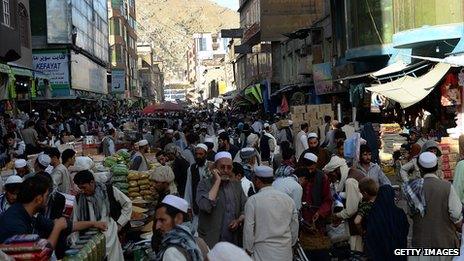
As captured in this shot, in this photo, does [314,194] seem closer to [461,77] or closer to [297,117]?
[461,77]

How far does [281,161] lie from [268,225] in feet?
18.2

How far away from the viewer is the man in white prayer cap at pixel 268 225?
6152 mm

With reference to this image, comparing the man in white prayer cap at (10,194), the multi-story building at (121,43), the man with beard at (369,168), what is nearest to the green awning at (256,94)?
the man with beard at (369,168)

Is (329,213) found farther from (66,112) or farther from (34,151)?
(66,112)

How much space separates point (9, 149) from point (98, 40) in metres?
44.3

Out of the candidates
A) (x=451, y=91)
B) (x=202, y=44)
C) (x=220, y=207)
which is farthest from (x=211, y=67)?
(x=220, y=207)

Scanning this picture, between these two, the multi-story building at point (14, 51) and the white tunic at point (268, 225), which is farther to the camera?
the multi-story building at point (14, 51)

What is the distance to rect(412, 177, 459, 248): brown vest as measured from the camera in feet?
21.8

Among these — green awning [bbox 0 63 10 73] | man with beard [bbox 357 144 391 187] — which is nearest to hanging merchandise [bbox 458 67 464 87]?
man with beard [bbox 357 144 391 187]

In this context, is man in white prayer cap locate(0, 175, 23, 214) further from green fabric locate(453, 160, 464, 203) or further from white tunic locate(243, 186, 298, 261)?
green fabric locate(453, 160, 464, 203)

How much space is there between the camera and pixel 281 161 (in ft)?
38.3

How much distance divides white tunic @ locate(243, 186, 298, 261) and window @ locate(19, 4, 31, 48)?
81.2ft

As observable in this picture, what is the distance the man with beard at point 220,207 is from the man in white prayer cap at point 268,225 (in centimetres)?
57

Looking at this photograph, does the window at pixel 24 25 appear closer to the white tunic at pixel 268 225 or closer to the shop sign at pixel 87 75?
the shop sign at pixel 87 75
